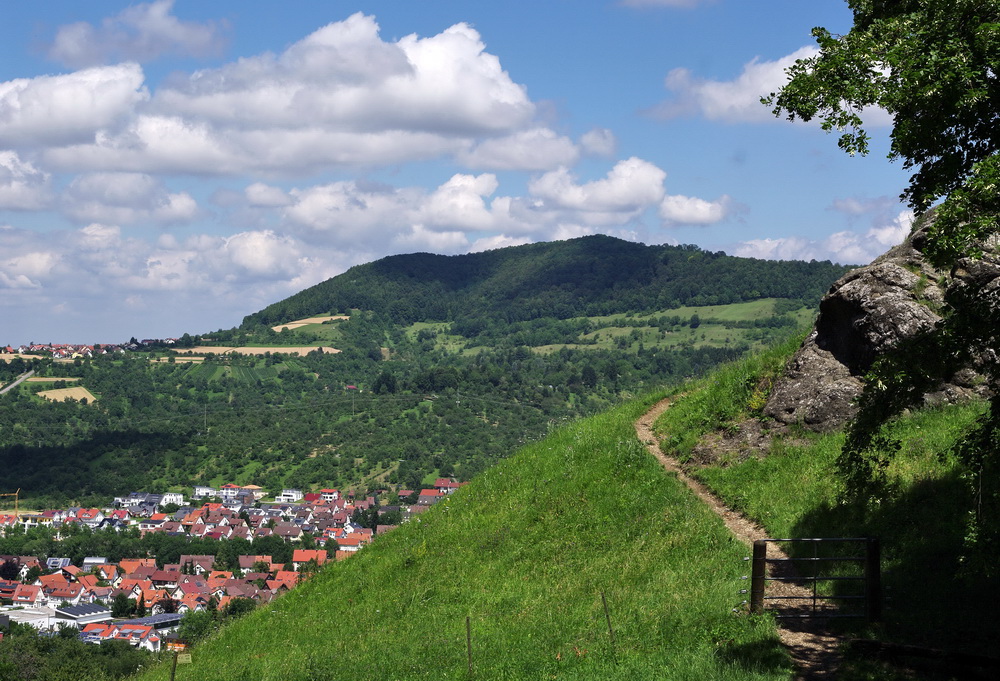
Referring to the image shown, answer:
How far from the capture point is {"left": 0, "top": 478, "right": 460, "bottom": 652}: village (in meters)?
81.4

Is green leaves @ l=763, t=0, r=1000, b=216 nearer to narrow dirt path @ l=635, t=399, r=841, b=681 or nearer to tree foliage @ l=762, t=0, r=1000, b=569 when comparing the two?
tree foliage @ l=762, t=0, r=1000, b=569

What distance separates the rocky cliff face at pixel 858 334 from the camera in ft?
74.5

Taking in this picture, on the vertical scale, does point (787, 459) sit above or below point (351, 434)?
above

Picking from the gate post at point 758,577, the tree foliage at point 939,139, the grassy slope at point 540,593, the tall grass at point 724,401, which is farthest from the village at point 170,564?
the tree foliage at point 939,139

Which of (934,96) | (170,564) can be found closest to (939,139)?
(934,96)

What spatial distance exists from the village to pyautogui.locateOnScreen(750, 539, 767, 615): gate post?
3623cm

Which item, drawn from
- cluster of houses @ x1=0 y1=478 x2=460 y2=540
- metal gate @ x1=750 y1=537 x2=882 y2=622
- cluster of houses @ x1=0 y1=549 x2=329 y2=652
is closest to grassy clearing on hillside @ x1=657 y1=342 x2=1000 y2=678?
metal gate @ x1=750 y1=537 x2=882 y2=622

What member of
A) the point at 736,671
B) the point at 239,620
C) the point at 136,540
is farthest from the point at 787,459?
the point at 136,540

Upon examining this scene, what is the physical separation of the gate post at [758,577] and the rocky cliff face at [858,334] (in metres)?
9.27

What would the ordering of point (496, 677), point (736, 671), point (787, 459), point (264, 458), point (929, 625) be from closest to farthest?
point (736, 671)
point (929, 625)
point (496, 677)
point (787, 459)
point (264, 458)

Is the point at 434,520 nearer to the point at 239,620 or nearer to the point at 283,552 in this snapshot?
the point at 239,620

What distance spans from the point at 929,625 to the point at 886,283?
11.9 m

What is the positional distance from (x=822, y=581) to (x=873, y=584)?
2128 millimetres

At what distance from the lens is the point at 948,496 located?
18.0 metres
